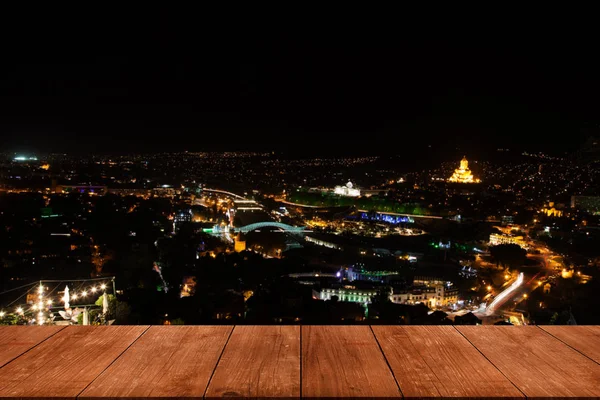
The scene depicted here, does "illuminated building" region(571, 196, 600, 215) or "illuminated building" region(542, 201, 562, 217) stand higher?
"illuminated building" region(571, 196, 600, 215)

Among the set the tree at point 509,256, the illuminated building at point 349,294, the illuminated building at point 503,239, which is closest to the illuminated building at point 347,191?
the illuminated building at point 503,239

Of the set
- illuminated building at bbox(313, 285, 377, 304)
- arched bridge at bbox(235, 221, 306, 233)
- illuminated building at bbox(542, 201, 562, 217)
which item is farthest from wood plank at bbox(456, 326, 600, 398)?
→ illuminated building at bbox(542, 201, 562, 217)

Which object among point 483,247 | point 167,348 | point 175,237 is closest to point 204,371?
point 167,348

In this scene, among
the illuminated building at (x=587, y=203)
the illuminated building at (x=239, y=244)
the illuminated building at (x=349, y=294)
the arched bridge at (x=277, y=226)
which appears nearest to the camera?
the illuminated building at (x=349, y=294)

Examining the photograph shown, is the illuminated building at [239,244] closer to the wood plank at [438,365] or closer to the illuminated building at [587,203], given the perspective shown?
the wood plank at [438,365]

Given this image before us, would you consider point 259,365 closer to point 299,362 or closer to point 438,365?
point 299,362

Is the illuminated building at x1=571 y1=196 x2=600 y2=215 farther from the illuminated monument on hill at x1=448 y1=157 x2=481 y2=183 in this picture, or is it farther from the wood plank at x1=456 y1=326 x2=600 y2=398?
the wood plank at x1=456 y1=326 x2=600 y2=398

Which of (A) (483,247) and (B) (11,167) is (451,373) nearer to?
(A) (483,247)
